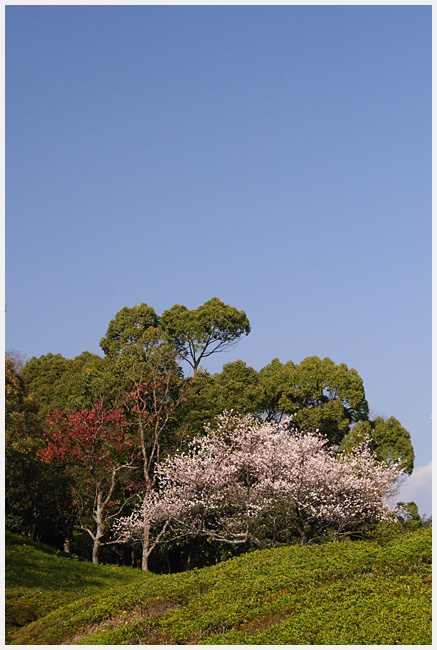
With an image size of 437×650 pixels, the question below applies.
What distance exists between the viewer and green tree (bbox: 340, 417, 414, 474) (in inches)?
951

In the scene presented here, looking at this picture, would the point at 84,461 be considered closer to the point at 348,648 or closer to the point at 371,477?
the point at 371,477

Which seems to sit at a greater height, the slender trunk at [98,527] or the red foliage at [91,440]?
the red foliage at [91,440]

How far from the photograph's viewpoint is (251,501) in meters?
17.0

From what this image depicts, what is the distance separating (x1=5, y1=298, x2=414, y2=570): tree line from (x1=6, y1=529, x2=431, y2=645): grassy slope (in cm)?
430

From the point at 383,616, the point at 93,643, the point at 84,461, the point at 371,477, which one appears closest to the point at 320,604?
the point at 383,616

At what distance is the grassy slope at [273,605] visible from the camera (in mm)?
7846

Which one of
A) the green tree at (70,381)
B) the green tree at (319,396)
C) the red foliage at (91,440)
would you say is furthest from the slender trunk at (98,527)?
the green tree at (319,396)

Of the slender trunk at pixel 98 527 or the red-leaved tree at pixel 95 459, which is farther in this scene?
the red-leaved tree at pixel 95 459

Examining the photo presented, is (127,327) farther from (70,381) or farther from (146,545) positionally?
(146,545)

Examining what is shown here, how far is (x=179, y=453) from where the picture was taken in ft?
68.4

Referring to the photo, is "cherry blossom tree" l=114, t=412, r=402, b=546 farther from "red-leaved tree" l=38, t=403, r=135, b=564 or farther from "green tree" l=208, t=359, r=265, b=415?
"green tree" l=208, t=359, r=265, b=415

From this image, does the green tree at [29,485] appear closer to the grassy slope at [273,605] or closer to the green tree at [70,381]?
the green tree at [70,381]

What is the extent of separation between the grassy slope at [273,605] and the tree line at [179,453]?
169 inches

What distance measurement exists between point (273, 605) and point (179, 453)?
12316 mm
